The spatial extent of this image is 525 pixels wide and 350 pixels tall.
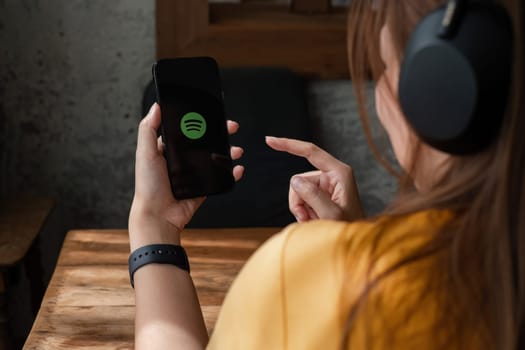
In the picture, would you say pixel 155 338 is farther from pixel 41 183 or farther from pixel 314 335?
pixel 41 183

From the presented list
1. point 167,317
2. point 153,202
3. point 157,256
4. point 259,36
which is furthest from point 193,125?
point 259,36

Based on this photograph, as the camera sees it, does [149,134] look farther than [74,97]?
No

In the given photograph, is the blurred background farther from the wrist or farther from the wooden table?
the wrist

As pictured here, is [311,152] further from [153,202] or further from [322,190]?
[153,202]

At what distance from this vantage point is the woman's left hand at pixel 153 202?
1.08 metres

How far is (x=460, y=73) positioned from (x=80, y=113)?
6.89ft

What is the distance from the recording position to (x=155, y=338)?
3.04 ft

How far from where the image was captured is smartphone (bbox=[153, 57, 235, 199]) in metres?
1.26

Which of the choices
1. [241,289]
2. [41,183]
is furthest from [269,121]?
[241,289]

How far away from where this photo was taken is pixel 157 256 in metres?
1.03

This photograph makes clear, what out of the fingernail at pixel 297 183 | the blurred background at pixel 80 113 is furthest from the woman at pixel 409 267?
the blurred background at pixel 80 113

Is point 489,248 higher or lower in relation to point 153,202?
higher

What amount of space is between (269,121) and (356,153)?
16.1 inches

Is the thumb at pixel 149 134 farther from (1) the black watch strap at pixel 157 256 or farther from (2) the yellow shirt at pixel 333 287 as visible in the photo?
(2) the yellow shirt at pixel 333 287
